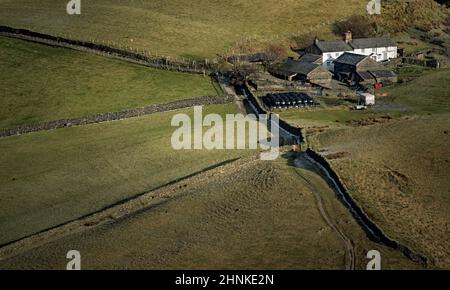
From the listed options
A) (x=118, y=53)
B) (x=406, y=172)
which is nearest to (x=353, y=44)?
(x=118, y=53)

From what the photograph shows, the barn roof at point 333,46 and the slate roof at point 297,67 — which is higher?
the barn roof at point 333,46

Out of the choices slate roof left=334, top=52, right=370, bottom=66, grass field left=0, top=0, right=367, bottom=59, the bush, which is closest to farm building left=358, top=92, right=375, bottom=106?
slate roof left=334, top=52, right=370, bottom=66

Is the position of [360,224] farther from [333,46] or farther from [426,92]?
[333,46]

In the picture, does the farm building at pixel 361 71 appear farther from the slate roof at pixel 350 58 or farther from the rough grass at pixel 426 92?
the rough grass at pixel 426 92

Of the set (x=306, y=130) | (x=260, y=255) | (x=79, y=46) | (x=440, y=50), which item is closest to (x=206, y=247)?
(x=260, y=255)

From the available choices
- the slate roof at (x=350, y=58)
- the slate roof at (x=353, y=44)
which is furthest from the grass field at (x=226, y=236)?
the slate roof at (x=353, y=44)

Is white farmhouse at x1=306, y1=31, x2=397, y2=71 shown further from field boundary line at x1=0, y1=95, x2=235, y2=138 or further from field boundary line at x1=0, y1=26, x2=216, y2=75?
field boundary line at x1=0, y1=95, x2=235, y2=138
